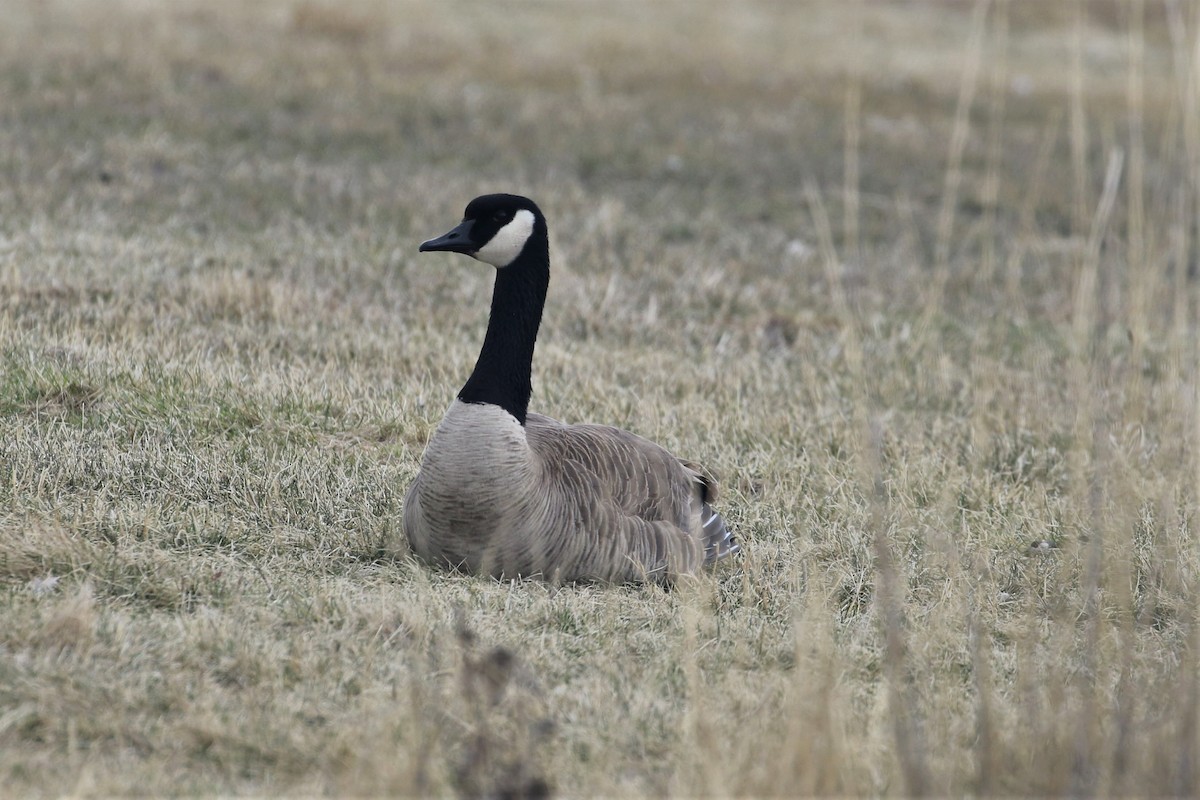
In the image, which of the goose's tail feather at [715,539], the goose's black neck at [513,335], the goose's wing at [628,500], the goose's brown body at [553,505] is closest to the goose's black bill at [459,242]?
the goose's black neck at [513,335]

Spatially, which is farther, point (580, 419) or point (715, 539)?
point (580, 419)

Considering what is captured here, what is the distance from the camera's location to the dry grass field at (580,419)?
359 cm

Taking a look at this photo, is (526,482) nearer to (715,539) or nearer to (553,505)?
(553,505)

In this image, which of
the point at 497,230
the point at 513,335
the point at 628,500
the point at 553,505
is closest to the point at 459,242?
the point at 497,230

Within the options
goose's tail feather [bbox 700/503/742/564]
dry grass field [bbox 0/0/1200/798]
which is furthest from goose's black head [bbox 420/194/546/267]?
goose's tail feather [bbox 700/503/742/564]

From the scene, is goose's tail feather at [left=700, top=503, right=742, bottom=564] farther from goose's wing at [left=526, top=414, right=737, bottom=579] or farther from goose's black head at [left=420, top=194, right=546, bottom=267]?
goose's black head at [left=420, top=194, right=546, bottom=267]

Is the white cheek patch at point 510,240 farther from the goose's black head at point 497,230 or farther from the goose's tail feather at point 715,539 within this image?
the goose's tail feather at point 715,539

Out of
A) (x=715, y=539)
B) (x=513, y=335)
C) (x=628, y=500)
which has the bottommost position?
(x=715, y=539)

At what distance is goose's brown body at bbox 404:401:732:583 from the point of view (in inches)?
188

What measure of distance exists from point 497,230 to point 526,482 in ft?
3.20

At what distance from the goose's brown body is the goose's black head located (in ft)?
2.04

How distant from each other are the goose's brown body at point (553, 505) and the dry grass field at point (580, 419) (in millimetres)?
136

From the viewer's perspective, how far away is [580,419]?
7.18m

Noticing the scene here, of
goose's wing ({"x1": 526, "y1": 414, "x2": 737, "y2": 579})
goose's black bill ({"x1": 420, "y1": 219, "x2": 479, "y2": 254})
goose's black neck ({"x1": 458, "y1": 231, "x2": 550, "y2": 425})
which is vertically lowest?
goose's wing ({"x1": 526, "y1": 414, "x2": 737, "y2": 579})
